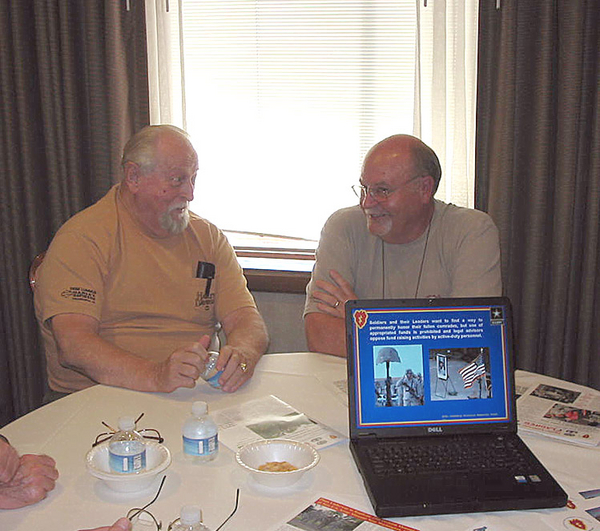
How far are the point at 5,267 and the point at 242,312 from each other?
1.56 m

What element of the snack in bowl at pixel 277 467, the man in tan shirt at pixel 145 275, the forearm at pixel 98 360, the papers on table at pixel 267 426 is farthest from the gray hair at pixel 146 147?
the snack in bowl at pixel 277 467

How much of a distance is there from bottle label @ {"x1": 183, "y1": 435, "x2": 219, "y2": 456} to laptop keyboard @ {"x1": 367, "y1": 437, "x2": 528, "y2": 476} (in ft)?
1.05

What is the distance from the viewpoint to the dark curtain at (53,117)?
9.77ft

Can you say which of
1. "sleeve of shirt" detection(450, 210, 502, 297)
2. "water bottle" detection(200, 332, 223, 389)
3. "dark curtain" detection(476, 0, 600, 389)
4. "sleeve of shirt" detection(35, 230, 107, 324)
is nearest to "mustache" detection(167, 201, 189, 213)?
"sleeve of shirt" detection(35, 230, 107, 324)

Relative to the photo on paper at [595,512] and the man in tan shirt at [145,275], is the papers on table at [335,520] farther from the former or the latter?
the man in tan shirt at [145,275]

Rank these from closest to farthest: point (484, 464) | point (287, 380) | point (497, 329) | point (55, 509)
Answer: point (55, 509), point (484, 464), point (497, 329), point (287, 380)

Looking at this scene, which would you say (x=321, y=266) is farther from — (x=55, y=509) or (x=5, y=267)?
(x=5, y=267)

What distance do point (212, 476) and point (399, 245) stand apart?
120 cm

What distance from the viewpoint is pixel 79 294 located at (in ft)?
6.62

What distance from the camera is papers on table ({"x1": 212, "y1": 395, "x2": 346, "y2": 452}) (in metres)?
1.49

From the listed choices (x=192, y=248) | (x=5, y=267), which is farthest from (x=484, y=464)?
(x=5, y=267)

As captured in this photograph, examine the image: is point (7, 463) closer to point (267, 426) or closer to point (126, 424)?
point (126, 424)

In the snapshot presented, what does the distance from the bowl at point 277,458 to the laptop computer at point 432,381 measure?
0.35 feet

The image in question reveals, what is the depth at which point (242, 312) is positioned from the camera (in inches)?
90.0
